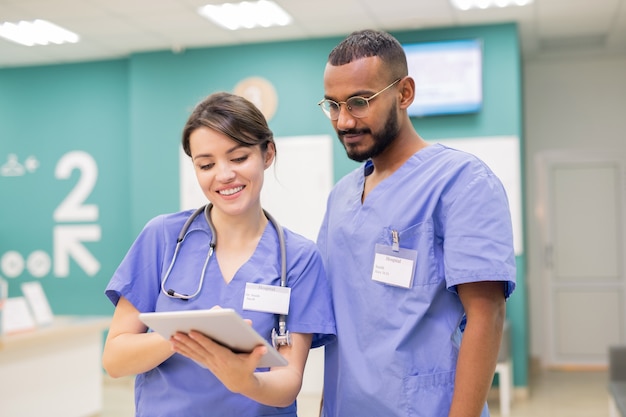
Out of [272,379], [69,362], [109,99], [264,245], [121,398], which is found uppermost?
[109,99]

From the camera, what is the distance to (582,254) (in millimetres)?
7504

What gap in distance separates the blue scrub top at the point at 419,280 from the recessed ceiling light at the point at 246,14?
3.93 metres

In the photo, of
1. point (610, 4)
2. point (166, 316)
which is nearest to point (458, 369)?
point (166, 316)

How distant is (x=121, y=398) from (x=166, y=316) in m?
5.17

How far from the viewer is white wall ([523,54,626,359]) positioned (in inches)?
290

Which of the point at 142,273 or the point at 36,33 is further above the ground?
the point at 36,33

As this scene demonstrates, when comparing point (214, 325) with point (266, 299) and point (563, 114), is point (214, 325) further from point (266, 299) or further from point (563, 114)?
point (563, 114)

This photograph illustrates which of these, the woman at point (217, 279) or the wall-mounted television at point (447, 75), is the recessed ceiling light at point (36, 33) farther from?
the woman at point (217, 279)

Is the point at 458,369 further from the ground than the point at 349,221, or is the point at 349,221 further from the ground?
the point at 349,221

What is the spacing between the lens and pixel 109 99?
23.4 feet

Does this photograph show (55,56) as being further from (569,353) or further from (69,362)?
(569,353)

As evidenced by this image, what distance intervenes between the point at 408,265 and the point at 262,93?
499 cm

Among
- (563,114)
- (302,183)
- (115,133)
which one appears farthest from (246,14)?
(563,114)

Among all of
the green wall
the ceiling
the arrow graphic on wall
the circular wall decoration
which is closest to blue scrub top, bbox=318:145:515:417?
the ceiling
